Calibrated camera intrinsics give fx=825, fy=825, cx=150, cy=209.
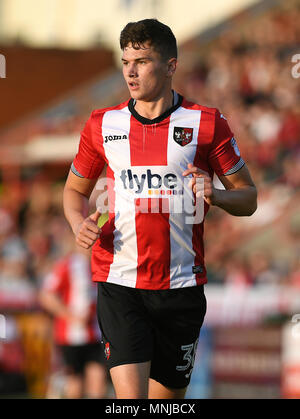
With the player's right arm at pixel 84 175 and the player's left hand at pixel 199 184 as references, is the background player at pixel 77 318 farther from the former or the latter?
the player's left hand at pixel 199 184

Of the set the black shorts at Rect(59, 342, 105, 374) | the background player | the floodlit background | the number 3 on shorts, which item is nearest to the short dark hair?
the number 3 on shorts

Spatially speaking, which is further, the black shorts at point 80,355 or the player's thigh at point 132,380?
the black shorts at point 80,355

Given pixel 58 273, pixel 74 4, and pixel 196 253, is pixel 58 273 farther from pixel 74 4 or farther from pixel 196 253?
pixel 74 4

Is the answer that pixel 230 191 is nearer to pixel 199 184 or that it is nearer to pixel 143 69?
pixel 199 184

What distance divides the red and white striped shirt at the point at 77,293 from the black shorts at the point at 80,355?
56 millimetres

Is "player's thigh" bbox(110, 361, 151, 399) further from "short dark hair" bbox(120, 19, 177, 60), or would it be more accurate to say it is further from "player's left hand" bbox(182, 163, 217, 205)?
"short dark hair" bbox(120, 19, 177, 60)

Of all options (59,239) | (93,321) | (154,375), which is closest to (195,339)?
(154,375)

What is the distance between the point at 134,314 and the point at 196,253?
1.57 ft

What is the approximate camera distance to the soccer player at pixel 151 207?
4383mm

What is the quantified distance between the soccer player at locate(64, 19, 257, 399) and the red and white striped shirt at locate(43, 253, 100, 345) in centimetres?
448

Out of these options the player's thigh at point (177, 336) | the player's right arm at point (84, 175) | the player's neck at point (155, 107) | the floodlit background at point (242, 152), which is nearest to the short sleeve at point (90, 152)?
the player's right arm at point (84, 175)

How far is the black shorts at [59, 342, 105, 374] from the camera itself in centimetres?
915

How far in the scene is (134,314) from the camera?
4523mm

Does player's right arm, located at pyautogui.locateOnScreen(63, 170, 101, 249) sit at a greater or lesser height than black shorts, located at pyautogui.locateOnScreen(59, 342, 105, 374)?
greater
